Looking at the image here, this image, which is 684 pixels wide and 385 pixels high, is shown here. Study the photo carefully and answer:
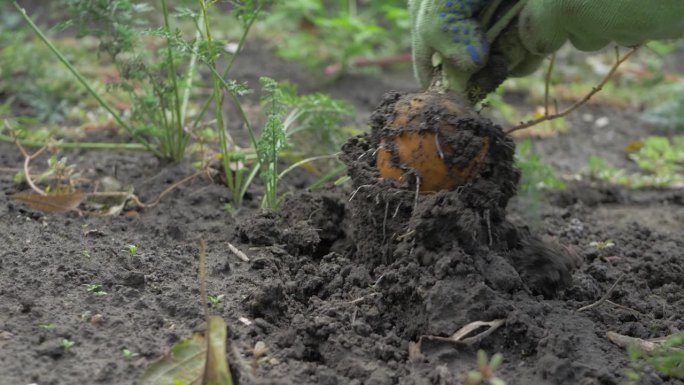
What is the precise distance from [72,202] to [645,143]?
11.3 ft

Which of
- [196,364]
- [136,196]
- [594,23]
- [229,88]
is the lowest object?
[136,196]

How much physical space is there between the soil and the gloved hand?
0.31 meters

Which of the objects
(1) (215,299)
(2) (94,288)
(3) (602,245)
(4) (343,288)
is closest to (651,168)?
(3) (602,245)

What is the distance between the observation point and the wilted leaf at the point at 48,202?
3059mm

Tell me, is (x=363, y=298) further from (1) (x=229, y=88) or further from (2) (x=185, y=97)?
(2) (x=185, y=97)

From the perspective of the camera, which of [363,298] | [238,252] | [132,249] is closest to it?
[363,298]

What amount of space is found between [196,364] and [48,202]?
4.51ft

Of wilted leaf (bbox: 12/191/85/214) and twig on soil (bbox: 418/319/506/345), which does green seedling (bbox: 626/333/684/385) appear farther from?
wilted leaf (bbox: 12/191/85/214)

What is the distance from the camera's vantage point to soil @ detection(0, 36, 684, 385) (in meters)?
2.07

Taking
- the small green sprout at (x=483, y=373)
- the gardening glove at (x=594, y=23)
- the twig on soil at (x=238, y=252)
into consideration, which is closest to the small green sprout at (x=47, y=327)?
the twig on soil at (x=238, y=252)

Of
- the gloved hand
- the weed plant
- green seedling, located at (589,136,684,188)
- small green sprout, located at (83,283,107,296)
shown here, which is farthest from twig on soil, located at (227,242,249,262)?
green seedling, located at (589,136,684,188)

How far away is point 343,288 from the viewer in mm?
2461

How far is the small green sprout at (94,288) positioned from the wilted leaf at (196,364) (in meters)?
0.48

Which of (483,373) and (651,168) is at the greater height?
(483,373)
